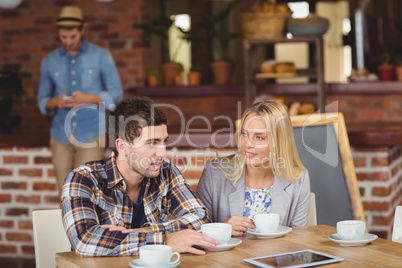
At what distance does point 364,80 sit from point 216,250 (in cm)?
395

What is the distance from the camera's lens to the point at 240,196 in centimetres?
260

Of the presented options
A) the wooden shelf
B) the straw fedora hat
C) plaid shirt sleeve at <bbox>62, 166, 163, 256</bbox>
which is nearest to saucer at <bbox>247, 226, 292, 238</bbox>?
plaid shirt sleeve at <bbox>62, 166, 163, 256</bbox>

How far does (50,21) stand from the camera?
581cm

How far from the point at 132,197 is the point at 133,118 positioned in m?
0.29

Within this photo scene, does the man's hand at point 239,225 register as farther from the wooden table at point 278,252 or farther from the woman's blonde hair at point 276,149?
the woman's blonde hair at point 276,149

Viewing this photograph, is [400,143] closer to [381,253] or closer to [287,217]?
[287,217]

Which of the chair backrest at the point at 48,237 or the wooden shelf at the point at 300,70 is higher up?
the wooden shelf at the point at 300,70

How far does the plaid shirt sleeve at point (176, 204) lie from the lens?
7.27 ft

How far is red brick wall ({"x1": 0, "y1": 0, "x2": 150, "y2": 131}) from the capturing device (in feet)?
18.9

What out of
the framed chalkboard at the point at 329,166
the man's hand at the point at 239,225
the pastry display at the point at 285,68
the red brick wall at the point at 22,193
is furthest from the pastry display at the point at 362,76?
the man's hand at the point at 239,225

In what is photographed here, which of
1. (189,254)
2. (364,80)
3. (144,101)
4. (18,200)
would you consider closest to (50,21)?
(18,200)

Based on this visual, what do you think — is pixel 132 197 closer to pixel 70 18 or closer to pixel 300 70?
pixel 70 18

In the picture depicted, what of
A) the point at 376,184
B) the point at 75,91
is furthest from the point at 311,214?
the point at 75,91

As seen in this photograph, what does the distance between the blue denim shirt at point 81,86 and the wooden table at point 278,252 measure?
206 cm
